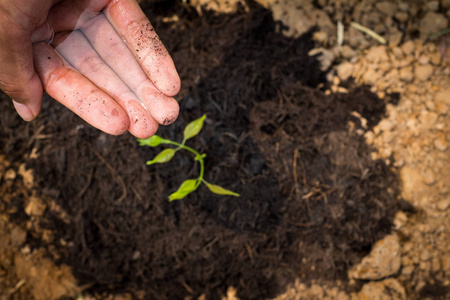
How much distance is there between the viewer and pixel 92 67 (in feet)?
5.62

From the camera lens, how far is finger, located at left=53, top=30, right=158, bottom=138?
1.68 meters

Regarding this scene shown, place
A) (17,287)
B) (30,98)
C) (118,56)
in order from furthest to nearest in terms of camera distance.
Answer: (17,287) < (118,56) < (30,98)

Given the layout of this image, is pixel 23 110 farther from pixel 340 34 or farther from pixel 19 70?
pixel 340 34

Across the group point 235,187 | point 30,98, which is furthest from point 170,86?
point 235,187

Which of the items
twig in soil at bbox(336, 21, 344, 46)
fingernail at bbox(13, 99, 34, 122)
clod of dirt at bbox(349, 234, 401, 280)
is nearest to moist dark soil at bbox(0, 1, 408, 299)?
clod of dirt at bbox(349, 234, 401, 280)

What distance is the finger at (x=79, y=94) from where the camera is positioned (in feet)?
5.07

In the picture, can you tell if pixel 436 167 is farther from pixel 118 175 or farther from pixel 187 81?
pixel 118 175

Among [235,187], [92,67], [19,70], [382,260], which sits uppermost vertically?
[19,70]

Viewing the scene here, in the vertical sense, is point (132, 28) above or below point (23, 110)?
above

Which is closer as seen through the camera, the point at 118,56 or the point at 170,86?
the point at 170,86

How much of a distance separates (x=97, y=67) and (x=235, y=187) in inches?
43.2

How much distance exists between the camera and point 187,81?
226cm

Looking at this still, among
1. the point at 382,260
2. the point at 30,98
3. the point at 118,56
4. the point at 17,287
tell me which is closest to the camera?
the point at 30,98

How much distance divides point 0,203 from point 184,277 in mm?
1453
